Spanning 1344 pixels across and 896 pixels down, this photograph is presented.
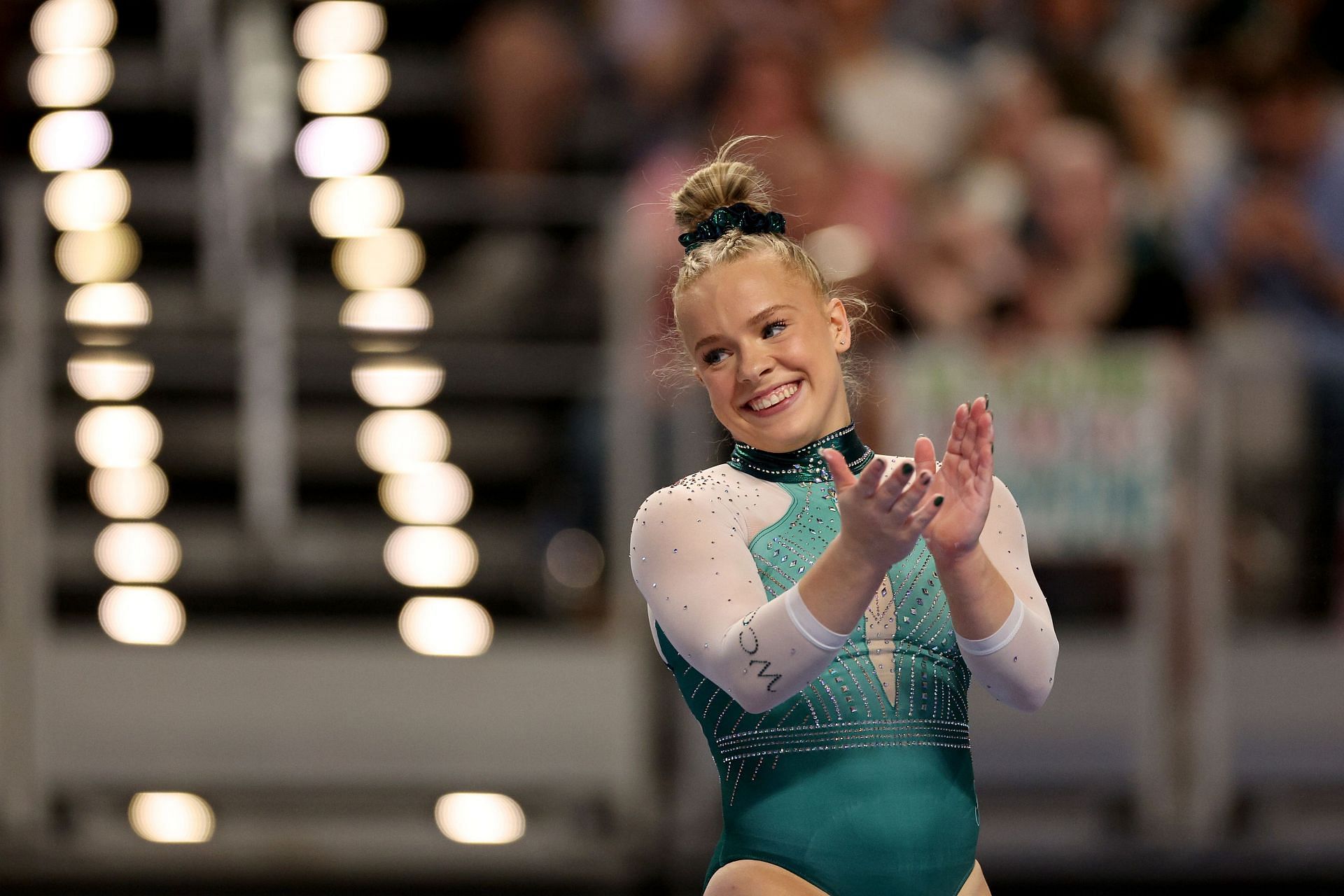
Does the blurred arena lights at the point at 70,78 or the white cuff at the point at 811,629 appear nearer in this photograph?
the white cuff at the point at 811,629

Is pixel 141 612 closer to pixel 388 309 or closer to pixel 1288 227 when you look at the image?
pixel 388 309

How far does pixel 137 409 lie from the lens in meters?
6.44

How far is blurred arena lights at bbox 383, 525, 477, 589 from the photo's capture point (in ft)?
20.5

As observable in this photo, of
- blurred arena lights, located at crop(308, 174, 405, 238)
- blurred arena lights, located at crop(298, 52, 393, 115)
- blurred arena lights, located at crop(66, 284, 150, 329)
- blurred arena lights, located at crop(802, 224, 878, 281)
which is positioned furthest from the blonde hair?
blurred arena lights, located at crop(298, 52, 393, 115)

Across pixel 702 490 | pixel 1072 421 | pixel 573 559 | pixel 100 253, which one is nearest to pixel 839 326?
pixel 702 490

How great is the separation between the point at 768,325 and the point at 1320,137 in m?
5.19

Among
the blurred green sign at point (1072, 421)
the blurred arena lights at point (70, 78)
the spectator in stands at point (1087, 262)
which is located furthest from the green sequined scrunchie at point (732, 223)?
the blurred arena lights at point (70, 78)

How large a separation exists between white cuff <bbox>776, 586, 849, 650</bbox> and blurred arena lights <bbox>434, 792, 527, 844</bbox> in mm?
3934

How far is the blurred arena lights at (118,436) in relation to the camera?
641 centimetres

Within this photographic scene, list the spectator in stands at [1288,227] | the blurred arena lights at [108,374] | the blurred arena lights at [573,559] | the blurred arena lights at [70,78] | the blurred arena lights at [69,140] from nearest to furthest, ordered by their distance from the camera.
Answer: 1. the spectator in stands at [1288,227]
2. the blurred arena lights at [573,559]
3. the blurred arena lights at [108,374]
4. the blurred arena lights at [69,140]
5. the blurred arena lights at [70,78]

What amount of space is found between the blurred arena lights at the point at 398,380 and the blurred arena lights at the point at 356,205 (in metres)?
0.78

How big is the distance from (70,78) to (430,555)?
8.64 ft

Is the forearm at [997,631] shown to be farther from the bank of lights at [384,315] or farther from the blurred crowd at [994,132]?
the bank of lights at [384,315]

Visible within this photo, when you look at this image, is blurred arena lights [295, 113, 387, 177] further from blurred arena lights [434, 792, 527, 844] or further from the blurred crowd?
blurred arena lights [434, 792, 527, 844]
